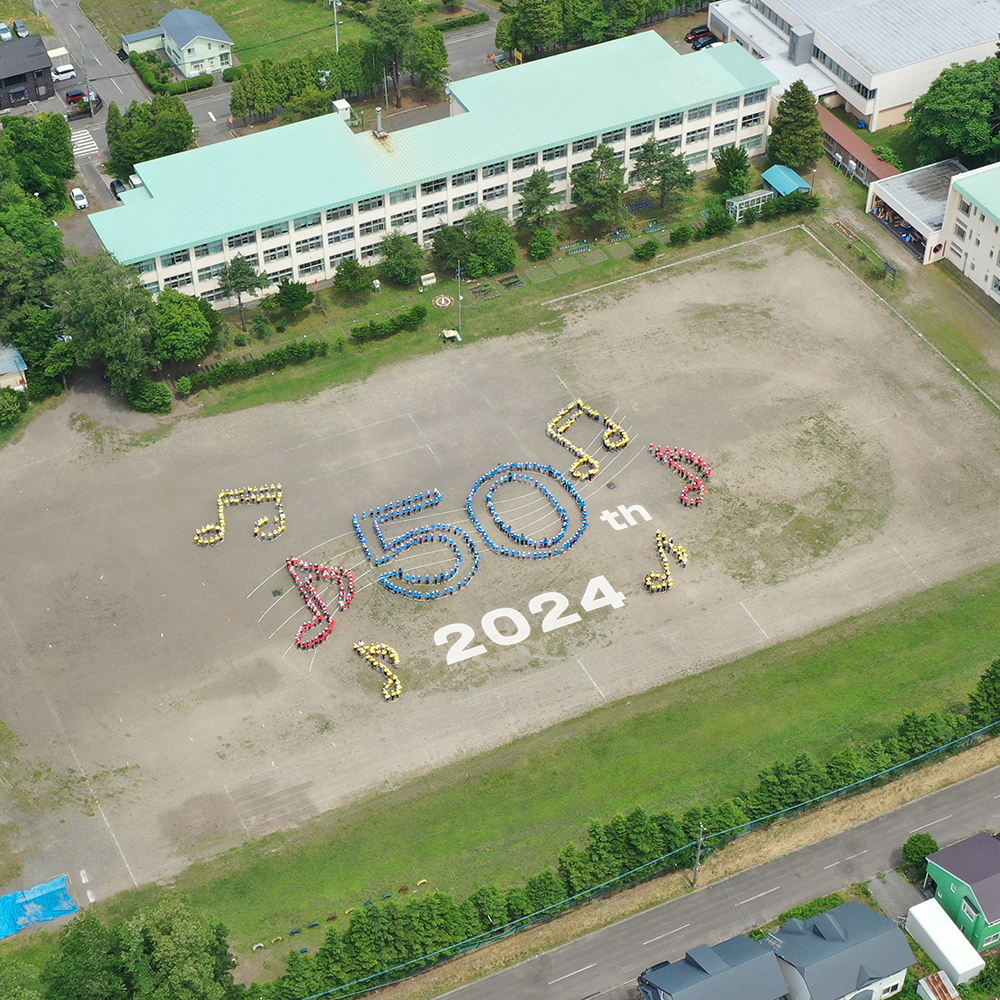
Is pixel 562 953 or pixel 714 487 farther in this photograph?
pixel 714 487

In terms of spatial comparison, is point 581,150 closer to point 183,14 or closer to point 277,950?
point 183,14

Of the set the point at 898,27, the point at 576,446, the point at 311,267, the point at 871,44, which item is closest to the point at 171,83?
the point at 311,267

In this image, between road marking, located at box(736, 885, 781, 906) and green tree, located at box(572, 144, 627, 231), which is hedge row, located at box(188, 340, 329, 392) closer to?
green tree, located at box(572, 144, 627, 231)

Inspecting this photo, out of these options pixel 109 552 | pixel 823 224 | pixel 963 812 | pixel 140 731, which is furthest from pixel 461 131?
pixel 963 812

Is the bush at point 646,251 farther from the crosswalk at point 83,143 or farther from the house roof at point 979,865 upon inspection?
the house roof at point 979,865

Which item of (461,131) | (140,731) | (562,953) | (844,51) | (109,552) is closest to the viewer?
(562,953)
